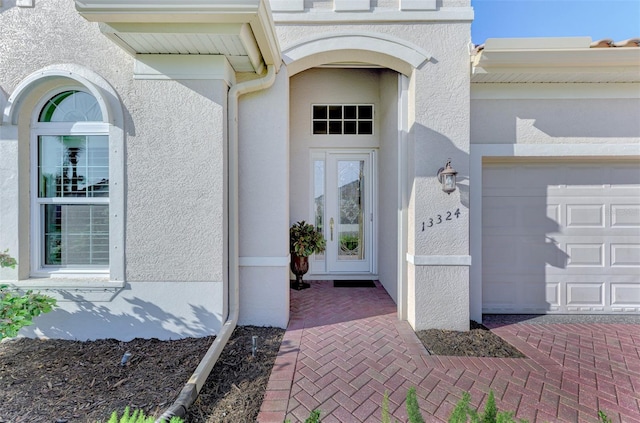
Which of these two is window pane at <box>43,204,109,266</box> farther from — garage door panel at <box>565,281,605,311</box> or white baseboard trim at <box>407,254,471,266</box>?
garage door panel at <box>565,281,605,311</box>

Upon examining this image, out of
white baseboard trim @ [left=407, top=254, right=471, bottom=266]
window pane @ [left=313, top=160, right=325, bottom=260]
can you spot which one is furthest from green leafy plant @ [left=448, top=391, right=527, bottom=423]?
window pane @ [left=313, top=160, right=325, bottom=260]

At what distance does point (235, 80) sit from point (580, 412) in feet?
16.4

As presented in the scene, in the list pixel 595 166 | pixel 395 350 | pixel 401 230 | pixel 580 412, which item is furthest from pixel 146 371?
pixel 595 166

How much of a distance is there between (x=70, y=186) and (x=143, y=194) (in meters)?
1.04

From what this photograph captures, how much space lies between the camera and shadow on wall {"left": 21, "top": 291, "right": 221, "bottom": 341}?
139 inches

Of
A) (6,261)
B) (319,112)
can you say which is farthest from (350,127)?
(6,261)

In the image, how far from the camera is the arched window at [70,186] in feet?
12.0

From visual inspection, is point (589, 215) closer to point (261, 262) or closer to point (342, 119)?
point (342, 119)

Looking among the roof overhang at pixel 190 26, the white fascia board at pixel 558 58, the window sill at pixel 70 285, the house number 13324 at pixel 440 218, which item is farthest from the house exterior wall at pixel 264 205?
the white fascia board at pixel 558 58

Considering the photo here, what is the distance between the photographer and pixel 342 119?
6105mm

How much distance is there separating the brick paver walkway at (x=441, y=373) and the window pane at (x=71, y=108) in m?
3.77

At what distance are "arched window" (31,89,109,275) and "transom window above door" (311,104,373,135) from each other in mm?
3775

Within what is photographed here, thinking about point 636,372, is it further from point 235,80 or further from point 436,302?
point 235,80

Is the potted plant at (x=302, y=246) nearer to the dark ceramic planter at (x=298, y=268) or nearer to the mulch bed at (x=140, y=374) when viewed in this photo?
the dark ceramic planter at (x=298, y=268)
